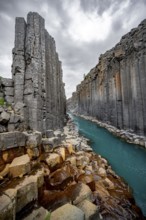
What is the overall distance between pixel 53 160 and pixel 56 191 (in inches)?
44.8

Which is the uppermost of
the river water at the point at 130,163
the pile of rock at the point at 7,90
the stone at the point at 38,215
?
the pile of rock at the point at 7,90

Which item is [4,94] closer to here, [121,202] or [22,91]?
[22,91]

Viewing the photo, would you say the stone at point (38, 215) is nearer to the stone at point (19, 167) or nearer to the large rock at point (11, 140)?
the stone at point (19, 167)

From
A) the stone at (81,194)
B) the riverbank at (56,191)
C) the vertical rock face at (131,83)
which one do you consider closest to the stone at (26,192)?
the riverbank at (56,191)

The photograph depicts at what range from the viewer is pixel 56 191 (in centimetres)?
435

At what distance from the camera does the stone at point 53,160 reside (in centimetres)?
513

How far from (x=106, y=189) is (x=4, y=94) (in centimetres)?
691

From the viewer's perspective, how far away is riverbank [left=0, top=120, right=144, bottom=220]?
3162 millimetres

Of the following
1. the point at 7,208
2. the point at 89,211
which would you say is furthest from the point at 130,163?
the point at 7,208

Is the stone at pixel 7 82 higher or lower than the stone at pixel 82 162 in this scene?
higher

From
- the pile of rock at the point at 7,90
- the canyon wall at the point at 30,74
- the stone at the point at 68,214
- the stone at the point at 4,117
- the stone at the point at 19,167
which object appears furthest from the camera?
the canyon wall at the point at 30,74

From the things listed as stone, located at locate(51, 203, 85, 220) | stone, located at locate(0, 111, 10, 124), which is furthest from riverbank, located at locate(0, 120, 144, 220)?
stone, located at locate(0, 111, 10, 124)

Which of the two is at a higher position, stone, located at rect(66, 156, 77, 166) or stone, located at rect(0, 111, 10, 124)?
stone, located at rect(0, 111, 10, 124)

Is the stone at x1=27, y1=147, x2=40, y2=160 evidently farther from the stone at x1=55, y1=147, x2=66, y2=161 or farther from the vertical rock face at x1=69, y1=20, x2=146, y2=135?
the vertical rock face at x1=69, y1=20, x2=146, y2=135
